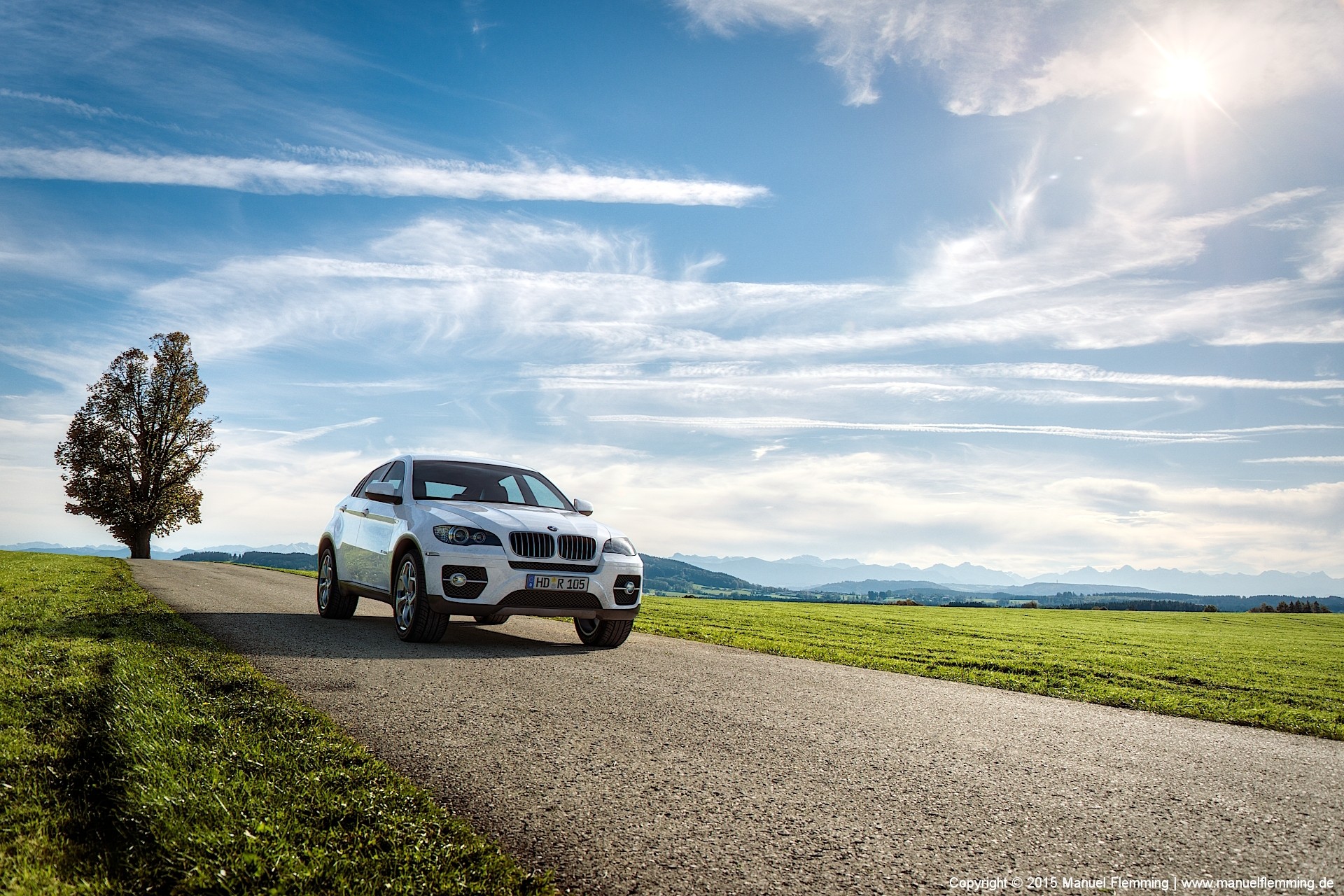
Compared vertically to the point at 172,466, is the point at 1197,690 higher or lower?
lower

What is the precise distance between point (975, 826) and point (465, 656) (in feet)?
17.7

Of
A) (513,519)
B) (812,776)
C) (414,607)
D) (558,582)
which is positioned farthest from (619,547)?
(812,776)

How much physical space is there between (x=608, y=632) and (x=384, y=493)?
3129mm

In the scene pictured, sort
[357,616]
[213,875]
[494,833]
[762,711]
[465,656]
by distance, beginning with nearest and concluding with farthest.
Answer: [213,875] < [494,833] < [762,711] < [465,656] < [357,616]

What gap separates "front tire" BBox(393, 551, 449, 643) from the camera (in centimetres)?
879

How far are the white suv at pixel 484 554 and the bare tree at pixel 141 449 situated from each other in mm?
40847

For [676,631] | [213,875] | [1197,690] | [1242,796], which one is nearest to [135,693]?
[213,875]

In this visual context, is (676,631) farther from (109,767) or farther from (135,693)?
(109,767)

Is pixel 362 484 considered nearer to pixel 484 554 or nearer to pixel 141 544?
pixel 484 554

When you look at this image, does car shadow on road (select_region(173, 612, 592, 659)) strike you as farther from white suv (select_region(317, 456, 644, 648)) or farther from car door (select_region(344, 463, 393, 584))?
car door (select_region(344, 463, 393, 584))

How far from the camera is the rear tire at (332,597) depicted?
37.8 feet

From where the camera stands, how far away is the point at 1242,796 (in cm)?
432

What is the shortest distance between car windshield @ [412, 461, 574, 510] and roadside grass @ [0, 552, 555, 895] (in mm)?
4332

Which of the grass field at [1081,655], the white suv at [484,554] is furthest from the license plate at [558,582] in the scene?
the grass field at [1081,655]
